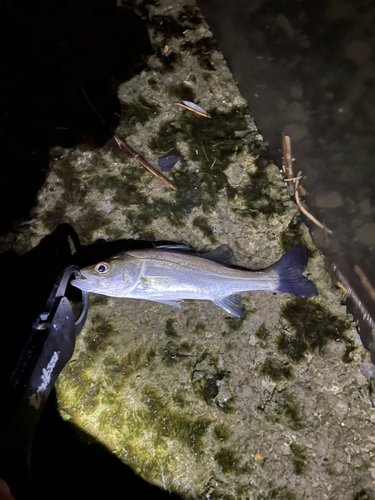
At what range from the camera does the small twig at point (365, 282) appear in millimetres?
3837

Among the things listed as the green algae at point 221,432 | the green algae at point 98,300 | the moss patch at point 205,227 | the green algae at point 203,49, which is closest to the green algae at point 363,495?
the green algae at point 221,432

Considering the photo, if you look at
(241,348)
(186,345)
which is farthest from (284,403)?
(186,345)

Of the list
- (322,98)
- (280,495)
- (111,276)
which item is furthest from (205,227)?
(280,495)

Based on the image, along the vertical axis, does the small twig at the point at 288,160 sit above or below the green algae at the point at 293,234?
above

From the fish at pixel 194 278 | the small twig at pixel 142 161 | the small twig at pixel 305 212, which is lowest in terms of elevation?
the fish at pixel 194 278

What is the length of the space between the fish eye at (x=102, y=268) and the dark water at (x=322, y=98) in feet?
9.18

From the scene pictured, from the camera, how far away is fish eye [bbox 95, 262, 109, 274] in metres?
3.32

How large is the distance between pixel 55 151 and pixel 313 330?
14.1 feet

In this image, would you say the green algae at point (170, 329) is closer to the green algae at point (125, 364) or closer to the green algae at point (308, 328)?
the green algae at point (125, 364)

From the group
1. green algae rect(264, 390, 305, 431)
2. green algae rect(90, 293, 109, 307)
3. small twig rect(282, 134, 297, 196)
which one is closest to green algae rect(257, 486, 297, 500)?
green algae rect(264, 390, 305, 431)

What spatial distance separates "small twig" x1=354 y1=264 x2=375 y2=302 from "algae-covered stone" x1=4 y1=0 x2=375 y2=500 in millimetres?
525

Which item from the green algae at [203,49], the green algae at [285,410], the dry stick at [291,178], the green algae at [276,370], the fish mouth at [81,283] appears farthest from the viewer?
the green algae at [203,49]

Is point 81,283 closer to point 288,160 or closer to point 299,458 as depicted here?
point 288,160

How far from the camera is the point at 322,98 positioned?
3.93m
